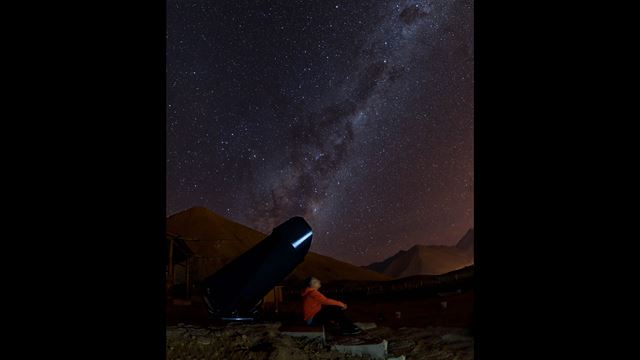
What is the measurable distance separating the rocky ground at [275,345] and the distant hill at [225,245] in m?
18.9

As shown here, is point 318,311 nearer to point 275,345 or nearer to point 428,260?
point 275,345

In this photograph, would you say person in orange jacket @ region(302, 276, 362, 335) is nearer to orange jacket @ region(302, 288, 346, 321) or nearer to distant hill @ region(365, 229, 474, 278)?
orange jacket @ region(302, 288, 346, 321)

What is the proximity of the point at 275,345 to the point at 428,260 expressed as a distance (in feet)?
191

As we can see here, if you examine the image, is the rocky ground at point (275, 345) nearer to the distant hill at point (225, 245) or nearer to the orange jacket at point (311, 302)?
the orange jacket at point (311, 302)

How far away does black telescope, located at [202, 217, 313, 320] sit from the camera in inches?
262

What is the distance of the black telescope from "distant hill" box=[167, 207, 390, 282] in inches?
704

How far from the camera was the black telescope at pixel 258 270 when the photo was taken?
665cm

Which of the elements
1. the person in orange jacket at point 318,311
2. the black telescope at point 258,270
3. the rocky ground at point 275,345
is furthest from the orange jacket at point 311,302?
the black telescope at point 258,270

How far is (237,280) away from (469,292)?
10.2 meters

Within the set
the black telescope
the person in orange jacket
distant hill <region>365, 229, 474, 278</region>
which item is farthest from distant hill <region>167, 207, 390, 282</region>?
distant hill <region>365, 229, 474, 278</region>
